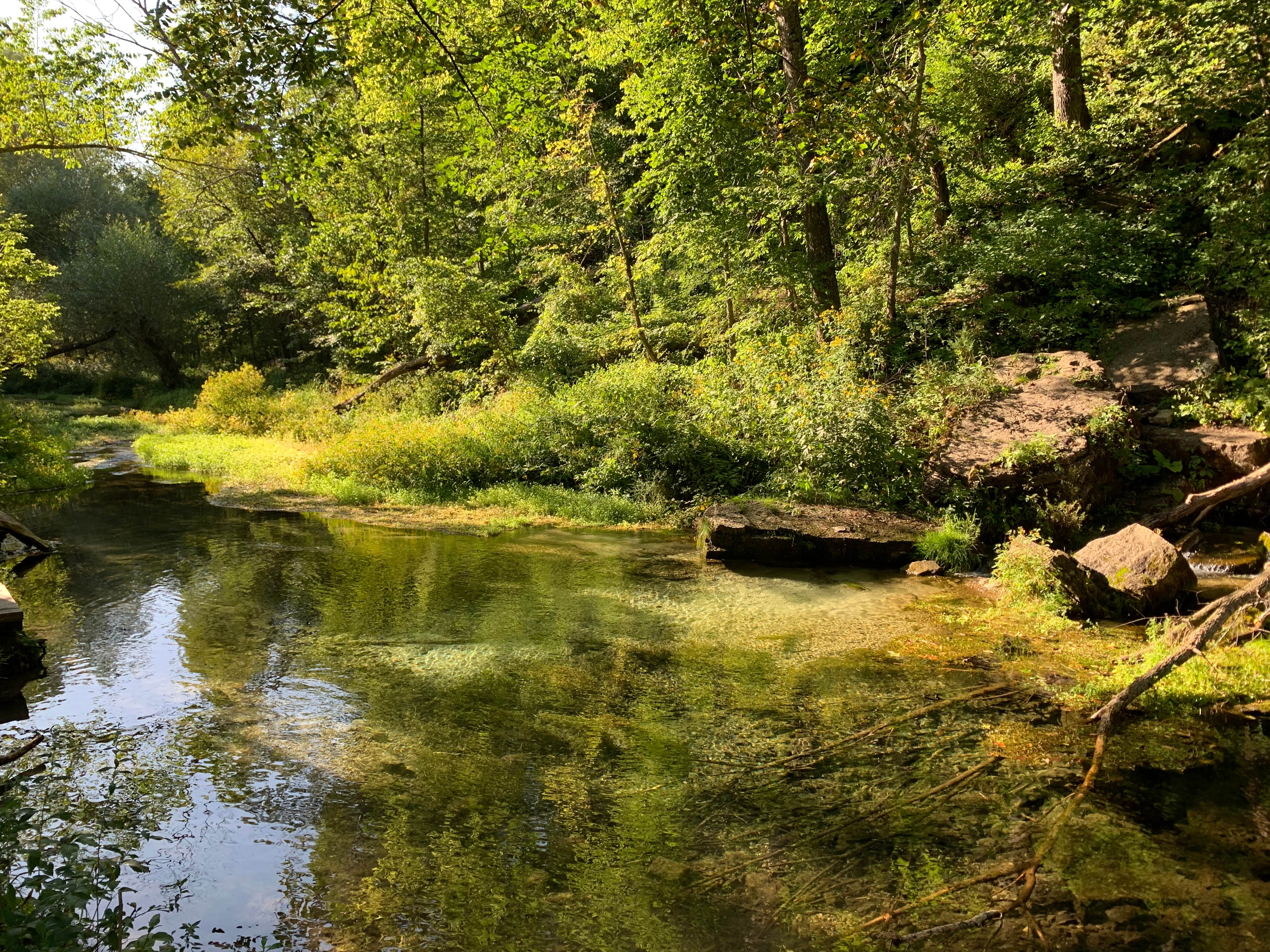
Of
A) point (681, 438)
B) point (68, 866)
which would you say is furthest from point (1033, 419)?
point (68, 866)

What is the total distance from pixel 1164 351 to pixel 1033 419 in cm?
278

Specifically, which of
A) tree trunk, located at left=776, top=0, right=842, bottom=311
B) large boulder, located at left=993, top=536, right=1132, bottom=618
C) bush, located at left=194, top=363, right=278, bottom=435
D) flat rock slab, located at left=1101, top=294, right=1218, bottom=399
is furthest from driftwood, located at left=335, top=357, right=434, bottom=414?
large boulder, located at left=993, top=536, right=1132, bottom=618

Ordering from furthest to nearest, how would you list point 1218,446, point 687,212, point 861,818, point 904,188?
point 687,212 → point 904,188 → point 1218,446 → point 861,818

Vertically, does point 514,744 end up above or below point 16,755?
below

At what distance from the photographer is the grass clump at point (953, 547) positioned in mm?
9000

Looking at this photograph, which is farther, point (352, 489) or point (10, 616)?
point (352, 489)

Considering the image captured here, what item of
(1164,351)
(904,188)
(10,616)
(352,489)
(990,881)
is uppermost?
(904,188)

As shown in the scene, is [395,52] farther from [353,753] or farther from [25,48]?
[25,48]

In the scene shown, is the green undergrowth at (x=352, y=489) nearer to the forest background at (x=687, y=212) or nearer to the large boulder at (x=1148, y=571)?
the forest background at (x=687, y=212)

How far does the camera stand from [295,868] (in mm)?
3637

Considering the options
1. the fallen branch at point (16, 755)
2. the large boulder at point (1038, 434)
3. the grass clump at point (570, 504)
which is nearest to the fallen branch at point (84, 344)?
the grass clump at point (570, 504)

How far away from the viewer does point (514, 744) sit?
16.1 ft

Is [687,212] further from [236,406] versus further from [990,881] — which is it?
[236,406]

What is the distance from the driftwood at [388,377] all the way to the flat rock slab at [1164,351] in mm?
17053
